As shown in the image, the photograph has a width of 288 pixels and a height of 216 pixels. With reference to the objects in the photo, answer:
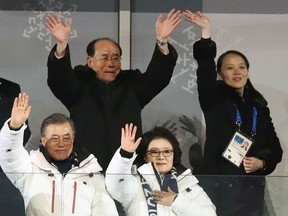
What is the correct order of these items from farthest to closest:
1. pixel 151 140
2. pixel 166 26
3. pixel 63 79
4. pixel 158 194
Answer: pixel 166 26
pixel 63 79
pixel 151 140
pixel 158 194

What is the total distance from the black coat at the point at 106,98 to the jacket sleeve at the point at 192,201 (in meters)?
0.96

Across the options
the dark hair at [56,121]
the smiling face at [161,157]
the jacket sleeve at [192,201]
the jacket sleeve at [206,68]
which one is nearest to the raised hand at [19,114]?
the dark hair at [56,121]

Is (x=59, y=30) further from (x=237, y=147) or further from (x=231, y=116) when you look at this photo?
(x=237, y=147)

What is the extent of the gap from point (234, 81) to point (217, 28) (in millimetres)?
653

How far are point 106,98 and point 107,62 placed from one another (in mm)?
231

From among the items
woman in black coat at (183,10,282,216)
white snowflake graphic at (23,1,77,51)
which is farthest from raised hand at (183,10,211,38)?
white snowflake graphic at (23,1,77,51)

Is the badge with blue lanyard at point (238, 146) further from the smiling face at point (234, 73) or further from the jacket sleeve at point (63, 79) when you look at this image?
the jacket sleeve at point (63, 79)

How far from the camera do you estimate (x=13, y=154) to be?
476cm

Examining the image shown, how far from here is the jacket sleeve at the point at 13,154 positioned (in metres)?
4.74

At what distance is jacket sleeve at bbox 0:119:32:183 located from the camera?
474 centimetres

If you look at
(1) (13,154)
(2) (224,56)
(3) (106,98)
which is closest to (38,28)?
(3) (106,98)

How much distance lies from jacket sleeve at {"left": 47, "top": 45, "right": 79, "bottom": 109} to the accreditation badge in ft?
3.23

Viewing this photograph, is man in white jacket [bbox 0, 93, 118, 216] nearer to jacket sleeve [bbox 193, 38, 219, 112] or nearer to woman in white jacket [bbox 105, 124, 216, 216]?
woman in white jacket [bbox 105, 124, 216, 216]

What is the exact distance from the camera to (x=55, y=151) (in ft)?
16.3
